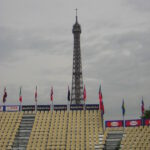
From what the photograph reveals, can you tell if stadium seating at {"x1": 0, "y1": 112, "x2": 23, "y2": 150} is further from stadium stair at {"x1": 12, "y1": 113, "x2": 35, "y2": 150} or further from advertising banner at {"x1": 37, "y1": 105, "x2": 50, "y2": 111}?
advertising banner at {"x1": 37, "y1": 105, "x2": 50, "y2": 111}

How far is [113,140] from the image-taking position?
6681 cm

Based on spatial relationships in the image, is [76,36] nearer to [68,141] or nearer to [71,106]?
[71,106]

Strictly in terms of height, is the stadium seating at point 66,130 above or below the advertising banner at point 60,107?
below

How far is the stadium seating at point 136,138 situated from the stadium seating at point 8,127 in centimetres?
2524

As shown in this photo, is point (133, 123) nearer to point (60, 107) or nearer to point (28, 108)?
point (60, 107)

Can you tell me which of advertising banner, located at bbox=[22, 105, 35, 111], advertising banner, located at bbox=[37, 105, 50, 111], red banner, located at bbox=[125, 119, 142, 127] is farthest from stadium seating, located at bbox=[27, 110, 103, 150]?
red banner, located at bbox=[125, 119, 142, 127]

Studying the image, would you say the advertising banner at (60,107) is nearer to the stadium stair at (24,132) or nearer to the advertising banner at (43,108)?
the advertising banner at (43,108)

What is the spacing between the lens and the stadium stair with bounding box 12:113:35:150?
67.4 m

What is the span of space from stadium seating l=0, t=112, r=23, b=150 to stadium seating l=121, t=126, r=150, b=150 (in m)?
25.2

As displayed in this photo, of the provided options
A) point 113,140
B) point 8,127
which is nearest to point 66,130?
point 113,140

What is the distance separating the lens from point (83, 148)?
65.0m

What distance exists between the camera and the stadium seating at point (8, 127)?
2692 inches

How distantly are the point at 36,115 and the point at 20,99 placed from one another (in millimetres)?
6517

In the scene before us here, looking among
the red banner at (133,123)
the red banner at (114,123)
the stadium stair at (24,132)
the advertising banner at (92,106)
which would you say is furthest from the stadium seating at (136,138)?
the stadium stair at (24,132)
